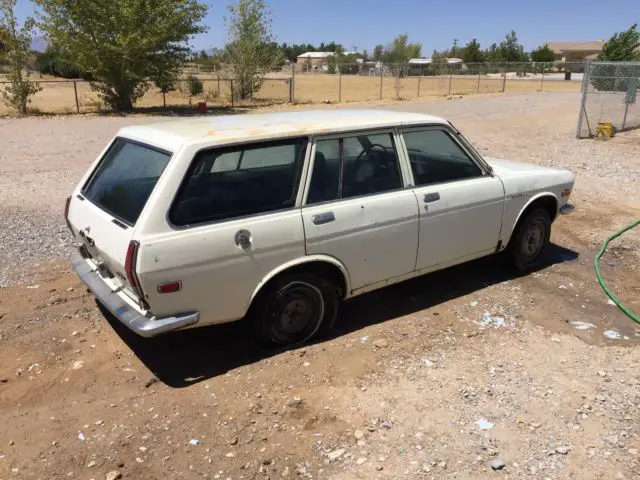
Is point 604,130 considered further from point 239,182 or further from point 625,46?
point 625,46

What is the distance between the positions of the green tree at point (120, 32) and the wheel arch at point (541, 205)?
18.4 meters

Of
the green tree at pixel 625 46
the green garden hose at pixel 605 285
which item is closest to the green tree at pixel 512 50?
the green tree at pixel 625 46

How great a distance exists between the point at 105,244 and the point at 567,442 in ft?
10.4

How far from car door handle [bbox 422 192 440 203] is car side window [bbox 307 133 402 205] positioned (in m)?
0.24

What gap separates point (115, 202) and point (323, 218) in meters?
1.49

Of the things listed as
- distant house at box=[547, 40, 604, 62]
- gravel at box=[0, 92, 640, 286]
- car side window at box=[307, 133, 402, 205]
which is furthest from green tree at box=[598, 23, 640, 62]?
distant house at box=[547, 40, 604, 62]

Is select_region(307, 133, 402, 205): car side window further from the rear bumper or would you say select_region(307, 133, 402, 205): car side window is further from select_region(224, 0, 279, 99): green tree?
select_region(224, 0, 279, 99): green tree

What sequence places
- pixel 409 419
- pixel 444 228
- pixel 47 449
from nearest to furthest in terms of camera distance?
1. pixel 47 449
2. pixel 409 419
3. pixel 444 228

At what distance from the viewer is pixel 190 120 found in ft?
14.9

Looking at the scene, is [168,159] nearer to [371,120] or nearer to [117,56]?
[371,120]

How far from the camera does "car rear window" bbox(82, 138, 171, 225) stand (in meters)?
3.70

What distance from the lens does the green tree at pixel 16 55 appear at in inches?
781

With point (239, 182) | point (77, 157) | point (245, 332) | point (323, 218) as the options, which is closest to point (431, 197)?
point (323, 218)

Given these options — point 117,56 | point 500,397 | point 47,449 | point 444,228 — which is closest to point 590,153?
point 444,228
